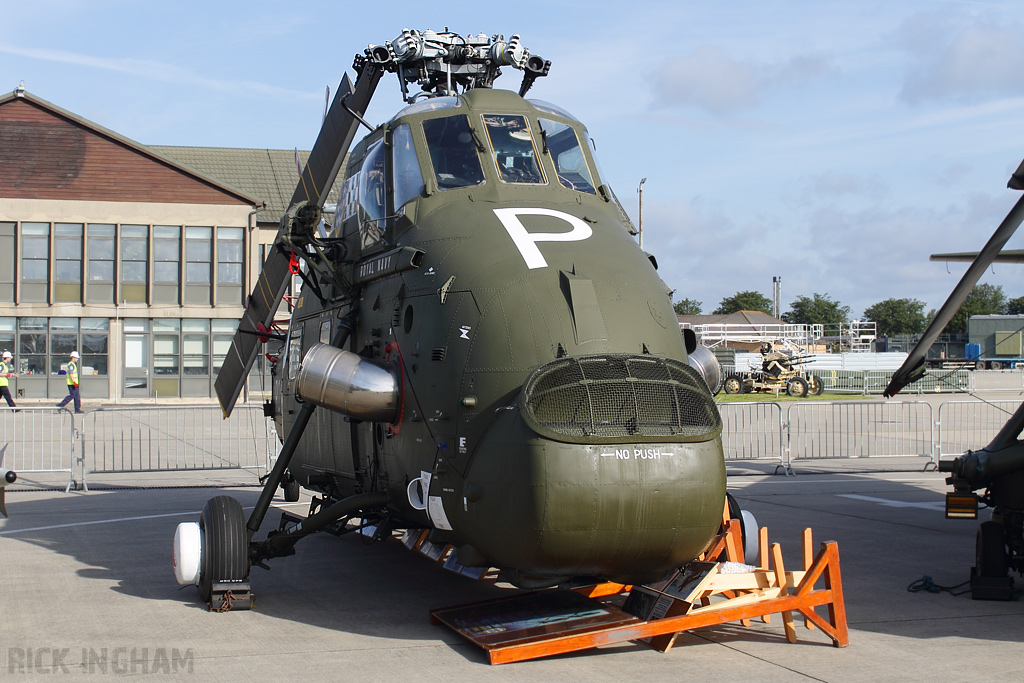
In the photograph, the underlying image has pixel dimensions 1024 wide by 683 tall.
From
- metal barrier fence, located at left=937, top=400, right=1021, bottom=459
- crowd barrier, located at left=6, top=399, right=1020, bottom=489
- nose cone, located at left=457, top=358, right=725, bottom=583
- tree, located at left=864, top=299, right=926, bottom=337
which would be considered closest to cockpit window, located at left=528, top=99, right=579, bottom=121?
nose cone, located at left=457, top=358, right=725, bottom=583

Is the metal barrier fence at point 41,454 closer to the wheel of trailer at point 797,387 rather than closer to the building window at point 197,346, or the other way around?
the building window at point 197,346

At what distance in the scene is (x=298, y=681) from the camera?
20.0ft

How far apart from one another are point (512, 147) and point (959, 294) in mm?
4128

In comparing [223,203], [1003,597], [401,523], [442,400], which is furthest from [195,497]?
[223,203]

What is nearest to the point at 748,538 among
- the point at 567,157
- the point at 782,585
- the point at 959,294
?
the point at 782,585

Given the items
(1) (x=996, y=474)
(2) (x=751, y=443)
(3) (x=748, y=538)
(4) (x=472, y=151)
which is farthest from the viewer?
(2) (x=751, y=443)

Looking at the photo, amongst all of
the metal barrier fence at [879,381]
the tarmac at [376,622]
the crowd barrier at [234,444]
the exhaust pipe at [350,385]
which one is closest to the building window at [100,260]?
the crowd barrier at [234,444]

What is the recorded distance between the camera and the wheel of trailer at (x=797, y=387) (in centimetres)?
4234

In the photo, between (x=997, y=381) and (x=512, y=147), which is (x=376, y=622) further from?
(x=997, y=381)

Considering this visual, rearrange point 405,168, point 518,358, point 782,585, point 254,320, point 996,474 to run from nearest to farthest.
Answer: point 518,358, point 782,585, point 405,168, point 996,474, point 254,320

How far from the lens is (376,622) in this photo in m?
7.67

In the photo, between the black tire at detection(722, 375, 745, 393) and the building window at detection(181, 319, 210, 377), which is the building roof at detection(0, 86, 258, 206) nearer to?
the building window at detection(181, 319, 210, 377)

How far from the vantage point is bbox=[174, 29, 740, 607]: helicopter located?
6113 mm

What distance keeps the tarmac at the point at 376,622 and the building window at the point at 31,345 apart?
2891 centimetres
